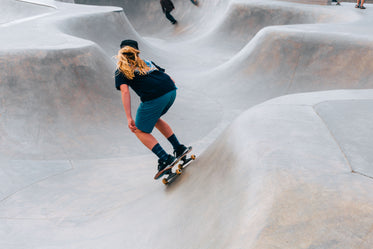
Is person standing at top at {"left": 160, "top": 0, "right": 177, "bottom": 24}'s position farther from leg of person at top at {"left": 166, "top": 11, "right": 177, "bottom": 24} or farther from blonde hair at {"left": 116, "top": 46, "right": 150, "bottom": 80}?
blonde hair at {"left": 116, "top": 46, "right": 150, "bottom": 80}

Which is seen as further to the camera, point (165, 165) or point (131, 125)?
point (165, 165)

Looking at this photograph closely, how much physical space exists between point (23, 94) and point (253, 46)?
21.2 ft

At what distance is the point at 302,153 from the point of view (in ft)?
7.44

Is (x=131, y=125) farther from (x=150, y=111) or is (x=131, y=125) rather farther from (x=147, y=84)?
(x=147, y=84)

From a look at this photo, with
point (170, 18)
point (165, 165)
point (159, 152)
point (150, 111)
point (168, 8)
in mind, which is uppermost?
point (150, 111)

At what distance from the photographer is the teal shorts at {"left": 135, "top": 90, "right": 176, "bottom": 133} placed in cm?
368

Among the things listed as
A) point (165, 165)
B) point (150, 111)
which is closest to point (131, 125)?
point (150, 111)

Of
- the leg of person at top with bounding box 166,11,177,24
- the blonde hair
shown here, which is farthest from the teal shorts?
the leg of person at top with bounding box 166,11,177,24

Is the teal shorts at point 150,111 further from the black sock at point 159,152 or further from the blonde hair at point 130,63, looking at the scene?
the blonde hair at point 130,63

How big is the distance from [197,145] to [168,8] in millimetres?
14712

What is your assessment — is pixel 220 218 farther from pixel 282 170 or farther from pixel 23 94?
pixel 23 94

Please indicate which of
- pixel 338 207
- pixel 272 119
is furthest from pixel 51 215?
pixel 338 207

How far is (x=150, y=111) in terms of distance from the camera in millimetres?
3682

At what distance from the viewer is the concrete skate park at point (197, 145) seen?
75.7 inches
